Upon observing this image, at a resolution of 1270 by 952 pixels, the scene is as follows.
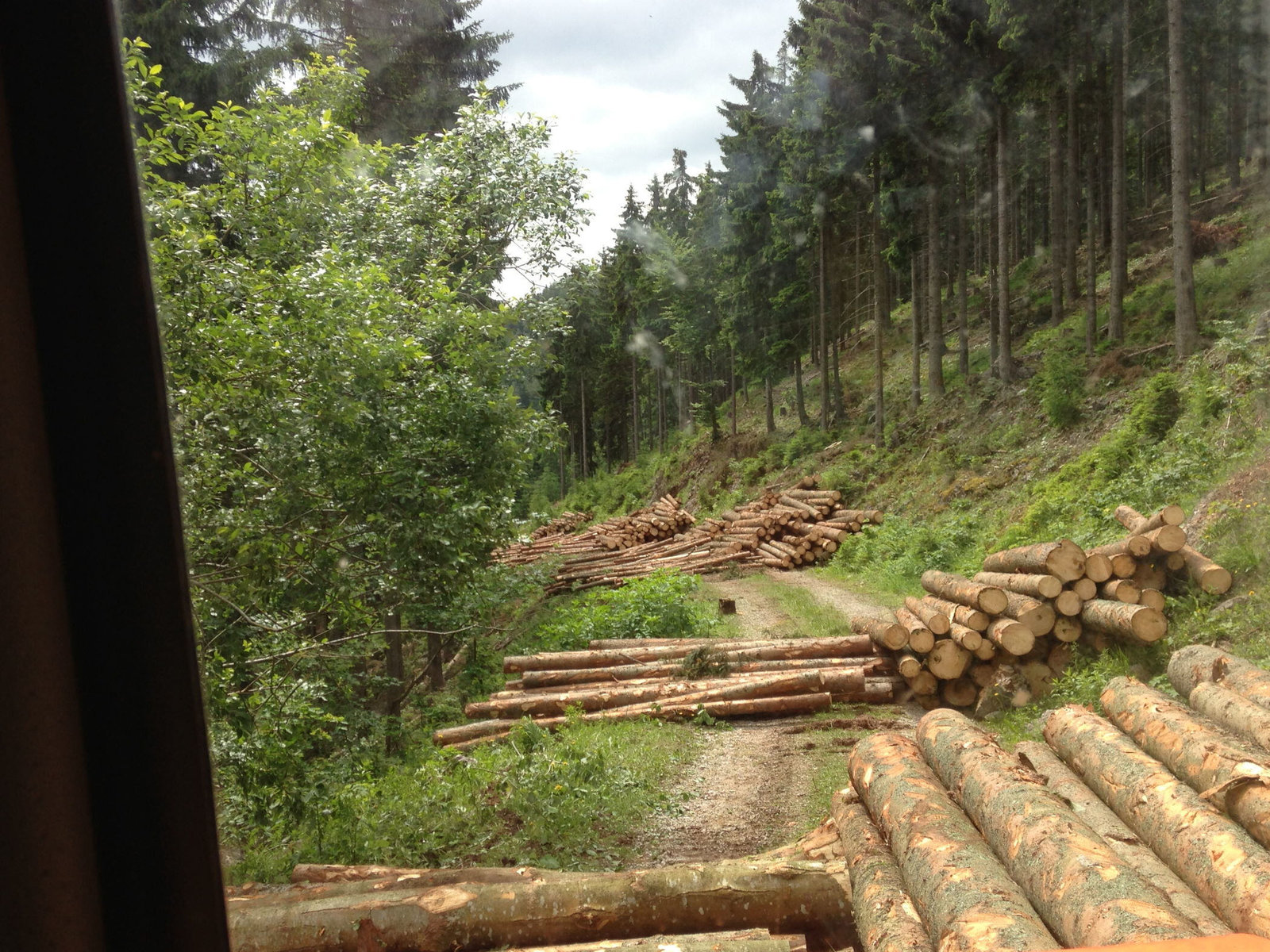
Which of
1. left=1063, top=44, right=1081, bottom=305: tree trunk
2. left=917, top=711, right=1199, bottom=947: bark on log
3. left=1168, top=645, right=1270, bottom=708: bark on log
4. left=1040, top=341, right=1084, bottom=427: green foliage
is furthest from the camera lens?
left=1063, top=44, right=1081, bottom=305: tree trunk

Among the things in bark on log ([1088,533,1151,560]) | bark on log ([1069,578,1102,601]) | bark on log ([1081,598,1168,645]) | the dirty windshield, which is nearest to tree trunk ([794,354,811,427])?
the dirty windshield

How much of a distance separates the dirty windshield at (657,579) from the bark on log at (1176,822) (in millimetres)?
24

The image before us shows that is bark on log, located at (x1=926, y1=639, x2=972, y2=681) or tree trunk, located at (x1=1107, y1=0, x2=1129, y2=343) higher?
tree trunk, located at (x1=1107, y1=0, x2=1129, y2=343)

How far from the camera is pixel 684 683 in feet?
29.2

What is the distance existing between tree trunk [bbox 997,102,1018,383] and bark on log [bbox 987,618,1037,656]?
13.5 meters

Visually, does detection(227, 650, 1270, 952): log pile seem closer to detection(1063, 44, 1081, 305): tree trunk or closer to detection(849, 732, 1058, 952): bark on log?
detection(849, 732, 1058, 952): bark on log

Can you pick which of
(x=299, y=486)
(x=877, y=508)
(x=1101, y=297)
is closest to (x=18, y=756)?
(x=299, y=486)

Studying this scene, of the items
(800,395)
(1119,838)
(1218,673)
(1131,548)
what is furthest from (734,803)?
(800,395)

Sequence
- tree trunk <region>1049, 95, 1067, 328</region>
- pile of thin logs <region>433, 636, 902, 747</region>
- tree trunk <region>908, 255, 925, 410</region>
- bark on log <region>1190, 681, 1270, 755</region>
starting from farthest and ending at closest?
tree trunk <region>908, 255, 925, 410</region> < tree trunk <region>1049, 95, 1067, 328</region> < pile of thin logs <region>433, 636, 902, 747</region> < bark on log <region>1190, 681, 1270, 755</region>

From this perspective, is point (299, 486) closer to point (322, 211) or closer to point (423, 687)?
point (322, 211)

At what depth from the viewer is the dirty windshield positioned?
340cm

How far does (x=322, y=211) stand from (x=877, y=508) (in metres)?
14.8

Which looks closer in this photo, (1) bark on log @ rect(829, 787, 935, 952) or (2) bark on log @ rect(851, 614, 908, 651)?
(1) bark on log @ rect(829, 787, 935, 952)

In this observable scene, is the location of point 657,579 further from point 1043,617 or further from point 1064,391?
point 1064,391
